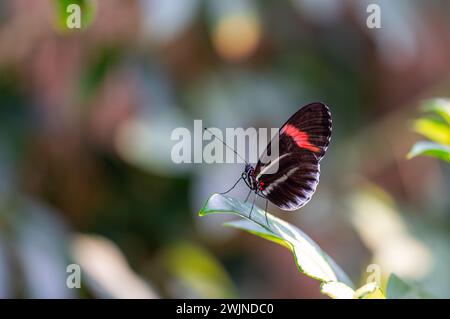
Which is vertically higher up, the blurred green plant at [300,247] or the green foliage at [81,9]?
the green foliage at [81,9]

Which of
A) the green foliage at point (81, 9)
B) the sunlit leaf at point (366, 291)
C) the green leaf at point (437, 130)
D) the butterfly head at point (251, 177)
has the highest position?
the green foliage at point (81, 9)

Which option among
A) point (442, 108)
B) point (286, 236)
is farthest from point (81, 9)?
point (442, 108)

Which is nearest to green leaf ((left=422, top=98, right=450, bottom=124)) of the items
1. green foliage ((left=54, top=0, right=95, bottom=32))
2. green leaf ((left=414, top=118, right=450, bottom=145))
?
green leaf ((left=414, top=118, right=450, bottom=145))

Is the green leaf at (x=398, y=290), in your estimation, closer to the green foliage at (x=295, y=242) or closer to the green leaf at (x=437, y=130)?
the green foliage at (x=295, y=242)

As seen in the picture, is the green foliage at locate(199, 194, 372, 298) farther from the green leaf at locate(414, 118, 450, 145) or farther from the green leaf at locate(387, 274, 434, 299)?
the green leaf at locate(414, 118, 450, 145)

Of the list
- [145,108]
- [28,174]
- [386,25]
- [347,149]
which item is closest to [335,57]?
[347,149]

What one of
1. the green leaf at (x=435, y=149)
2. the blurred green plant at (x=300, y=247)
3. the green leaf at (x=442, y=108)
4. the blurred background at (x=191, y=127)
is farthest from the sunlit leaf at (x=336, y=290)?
the blurred background at (x=191, y=127)

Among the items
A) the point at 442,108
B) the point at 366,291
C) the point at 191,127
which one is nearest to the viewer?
the point at 366,291

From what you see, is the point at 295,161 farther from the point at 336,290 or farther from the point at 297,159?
the point at 336,290

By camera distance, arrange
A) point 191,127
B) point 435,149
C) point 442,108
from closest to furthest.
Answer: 1. point 435,149
2. point 442,108
3. point 191,127
